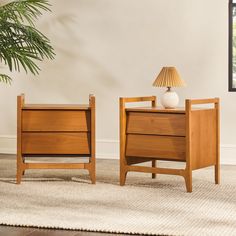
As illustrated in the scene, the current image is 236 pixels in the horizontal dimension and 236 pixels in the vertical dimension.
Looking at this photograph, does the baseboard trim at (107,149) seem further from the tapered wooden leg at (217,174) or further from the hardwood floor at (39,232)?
the hardwood floor at (39,232)

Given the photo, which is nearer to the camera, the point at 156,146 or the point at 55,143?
the point at 156,146

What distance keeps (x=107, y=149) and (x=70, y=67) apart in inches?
35.8

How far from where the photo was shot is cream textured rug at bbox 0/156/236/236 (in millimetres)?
3785

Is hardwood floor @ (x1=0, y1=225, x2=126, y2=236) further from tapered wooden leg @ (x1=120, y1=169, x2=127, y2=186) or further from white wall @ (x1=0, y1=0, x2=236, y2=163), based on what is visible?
white wall @ (x1=0, y1=0, x2=236, y2=163)

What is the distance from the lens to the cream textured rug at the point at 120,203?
3.79m

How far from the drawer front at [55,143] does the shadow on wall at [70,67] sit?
1731 millimetres

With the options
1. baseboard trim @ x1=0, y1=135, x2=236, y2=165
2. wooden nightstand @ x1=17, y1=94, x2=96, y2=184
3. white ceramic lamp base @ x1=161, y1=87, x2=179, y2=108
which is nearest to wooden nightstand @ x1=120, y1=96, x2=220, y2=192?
white ceramic lamp base @ x1=161, y1=87, x2=179, y2=108

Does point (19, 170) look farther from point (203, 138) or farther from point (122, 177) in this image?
point (203, 138)

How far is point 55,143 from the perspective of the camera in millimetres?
5164

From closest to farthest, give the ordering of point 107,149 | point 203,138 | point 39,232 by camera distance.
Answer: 1. point 39,232
2. point 203,138
3. point 107,149

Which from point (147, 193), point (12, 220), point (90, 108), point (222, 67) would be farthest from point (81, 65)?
point (12, 220)

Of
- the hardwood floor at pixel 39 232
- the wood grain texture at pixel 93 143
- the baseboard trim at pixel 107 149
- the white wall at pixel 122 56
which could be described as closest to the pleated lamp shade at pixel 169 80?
the wood grain texture at pixel 93 143

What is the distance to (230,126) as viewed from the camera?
642cm

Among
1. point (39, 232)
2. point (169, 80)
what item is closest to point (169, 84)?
point (169, 80)
